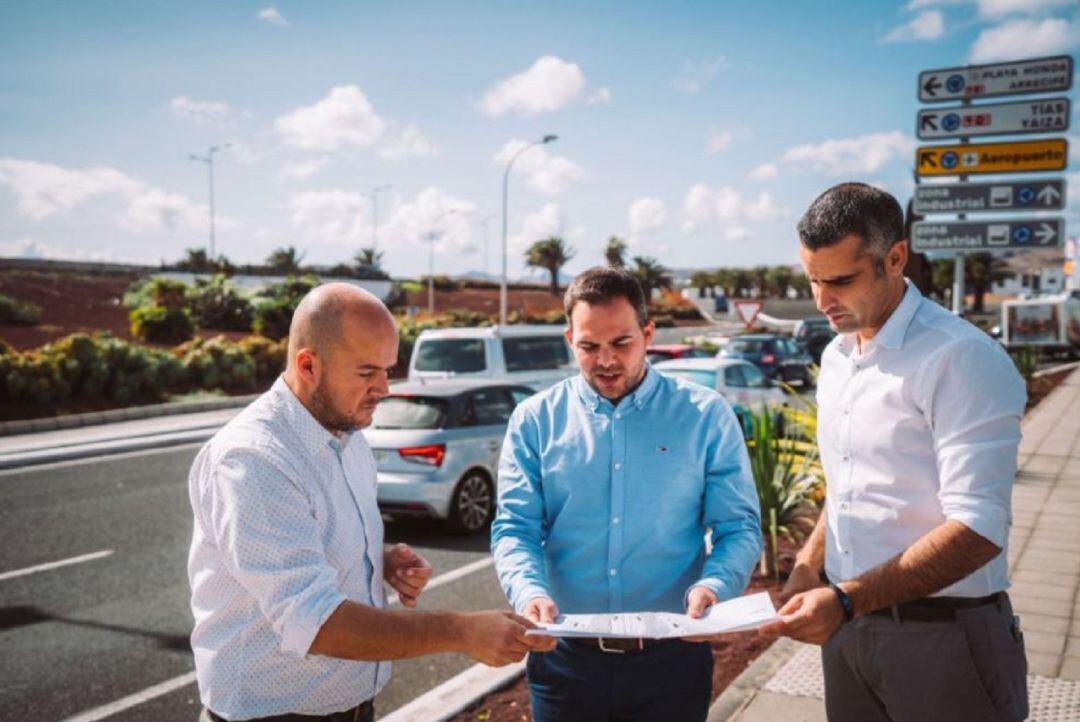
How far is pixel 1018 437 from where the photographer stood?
6.79 ft

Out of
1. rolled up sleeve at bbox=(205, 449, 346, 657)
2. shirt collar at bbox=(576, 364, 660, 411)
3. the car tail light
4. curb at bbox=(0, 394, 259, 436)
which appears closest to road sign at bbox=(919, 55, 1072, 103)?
the car tail light

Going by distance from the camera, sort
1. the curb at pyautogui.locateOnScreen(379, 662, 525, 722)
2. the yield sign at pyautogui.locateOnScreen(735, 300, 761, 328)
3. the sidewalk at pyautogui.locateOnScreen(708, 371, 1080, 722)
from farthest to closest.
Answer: the yield sign at pyautogui.locateOnScreen(735, 300, 761, 328) < the curb at pyautogui.locateOnScreen(379, 662, 525, 722) < the sidewalk at pyautogui.locateOnScreen(708, 371, 1080, 722)

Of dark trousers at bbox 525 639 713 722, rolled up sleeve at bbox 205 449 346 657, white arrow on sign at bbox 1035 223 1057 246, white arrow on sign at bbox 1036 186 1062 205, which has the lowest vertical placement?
dark trousers at bbox 525 639 713 722

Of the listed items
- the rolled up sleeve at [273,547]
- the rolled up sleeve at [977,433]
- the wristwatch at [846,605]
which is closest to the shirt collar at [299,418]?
the rolled up sleeve at [273,547]

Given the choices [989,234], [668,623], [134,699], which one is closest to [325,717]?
[668,623]

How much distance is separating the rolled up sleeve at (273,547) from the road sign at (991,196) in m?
10.3

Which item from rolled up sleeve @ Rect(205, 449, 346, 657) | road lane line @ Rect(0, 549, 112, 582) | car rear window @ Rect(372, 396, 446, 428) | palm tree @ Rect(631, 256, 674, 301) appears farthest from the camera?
palm tree @ Rect(631, 256, 674, 301)

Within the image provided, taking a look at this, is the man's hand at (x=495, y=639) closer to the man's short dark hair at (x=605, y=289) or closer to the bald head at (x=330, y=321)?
the bald head at (x=330, y=321)

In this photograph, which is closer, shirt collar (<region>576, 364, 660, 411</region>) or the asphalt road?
shirt collar (<region>576, 364, 660, 411</region>)

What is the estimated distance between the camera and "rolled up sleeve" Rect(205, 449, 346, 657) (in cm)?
182

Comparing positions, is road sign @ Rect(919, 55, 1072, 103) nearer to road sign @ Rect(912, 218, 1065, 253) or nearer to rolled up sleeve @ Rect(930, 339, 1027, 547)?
road sign @ Rect(912, 218, 1065, 253)

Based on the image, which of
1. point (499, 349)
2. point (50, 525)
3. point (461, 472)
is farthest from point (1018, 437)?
point (499, 349)

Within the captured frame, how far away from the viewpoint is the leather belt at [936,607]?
2.20 m

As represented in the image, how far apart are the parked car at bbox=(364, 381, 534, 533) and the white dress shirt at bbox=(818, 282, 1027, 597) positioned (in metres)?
5.84
